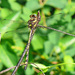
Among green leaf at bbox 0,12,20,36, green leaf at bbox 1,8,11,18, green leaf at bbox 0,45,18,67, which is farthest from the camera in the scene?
green leaf at bbox 1,8,11,18

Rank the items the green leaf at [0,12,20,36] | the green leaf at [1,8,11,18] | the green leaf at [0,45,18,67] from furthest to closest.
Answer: the green leaf at [1,8,11,18], the green leaf at [0,12,20,36], the green leaf at [0,45,18,67]

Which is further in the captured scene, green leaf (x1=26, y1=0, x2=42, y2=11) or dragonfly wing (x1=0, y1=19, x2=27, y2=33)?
green leaf (x1=26, y1=0, x2=42, y2=11)

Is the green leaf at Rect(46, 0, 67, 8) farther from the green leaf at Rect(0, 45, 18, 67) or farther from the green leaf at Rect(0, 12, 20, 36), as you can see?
the green leaf at Rect(0, 45, 18, 67)

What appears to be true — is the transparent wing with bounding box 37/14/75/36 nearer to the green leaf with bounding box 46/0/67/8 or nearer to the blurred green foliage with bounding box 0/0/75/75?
the blurred green foliage with bounding box 0/0/75/75

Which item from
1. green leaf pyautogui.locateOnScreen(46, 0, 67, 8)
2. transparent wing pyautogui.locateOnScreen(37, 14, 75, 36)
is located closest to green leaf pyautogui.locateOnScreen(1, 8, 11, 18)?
transparent wing pyautogui.locateOnScreen(37, 14, 75, 36)

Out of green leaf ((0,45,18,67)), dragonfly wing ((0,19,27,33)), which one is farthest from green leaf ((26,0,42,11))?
green leaf ((0,45,18,67))

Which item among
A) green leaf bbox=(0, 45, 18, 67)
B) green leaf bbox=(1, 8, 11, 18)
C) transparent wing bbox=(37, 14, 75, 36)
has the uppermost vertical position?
green leaf bbox=(1, 8, 11, 18)

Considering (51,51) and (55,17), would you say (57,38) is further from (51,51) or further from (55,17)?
(55,17)

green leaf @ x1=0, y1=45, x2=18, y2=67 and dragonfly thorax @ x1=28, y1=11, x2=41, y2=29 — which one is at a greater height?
dragonfly thorax @ x1=28, y1=11, x2=41, y2=29

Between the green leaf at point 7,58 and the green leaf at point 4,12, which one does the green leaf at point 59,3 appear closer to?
the green leaf at point 4,12

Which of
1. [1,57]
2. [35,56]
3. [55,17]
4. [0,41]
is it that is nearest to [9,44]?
[0,41]
